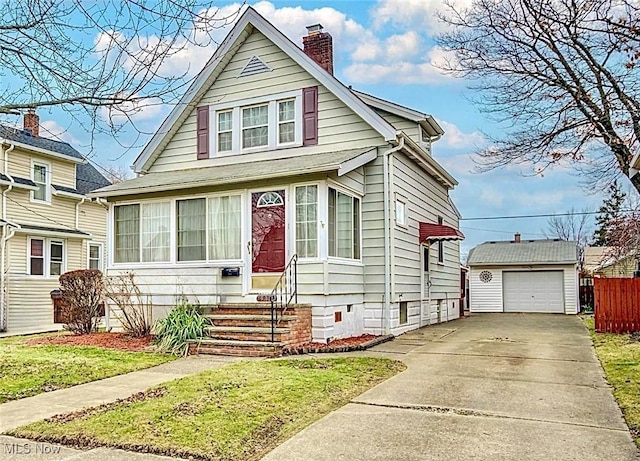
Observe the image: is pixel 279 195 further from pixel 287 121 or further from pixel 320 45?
pixel 320 45

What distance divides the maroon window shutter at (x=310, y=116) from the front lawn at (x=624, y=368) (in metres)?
7.88

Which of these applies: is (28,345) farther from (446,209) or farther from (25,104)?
(446,209)

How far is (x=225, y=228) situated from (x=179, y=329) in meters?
2.86

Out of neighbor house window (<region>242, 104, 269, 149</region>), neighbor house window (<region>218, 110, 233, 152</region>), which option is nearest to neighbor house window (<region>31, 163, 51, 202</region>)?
neighbor house window (<region>218, 110, 233, 152</region>)

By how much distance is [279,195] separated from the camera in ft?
40.0

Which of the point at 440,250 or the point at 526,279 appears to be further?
the point at 526,279

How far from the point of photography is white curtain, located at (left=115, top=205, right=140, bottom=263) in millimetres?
13602

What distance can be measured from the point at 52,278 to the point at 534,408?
18.8 m

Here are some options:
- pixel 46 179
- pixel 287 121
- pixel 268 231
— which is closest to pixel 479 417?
pixel 268 231

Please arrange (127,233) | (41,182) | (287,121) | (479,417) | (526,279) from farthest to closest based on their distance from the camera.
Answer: (526,279) < (41,182) < (287,121) < (127,233) < (479,417)

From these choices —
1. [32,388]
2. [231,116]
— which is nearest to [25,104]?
[32,388]

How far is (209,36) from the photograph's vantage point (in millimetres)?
5324

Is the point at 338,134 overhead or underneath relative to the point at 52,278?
overhead

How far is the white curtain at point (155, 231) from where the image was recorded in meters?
13.3
